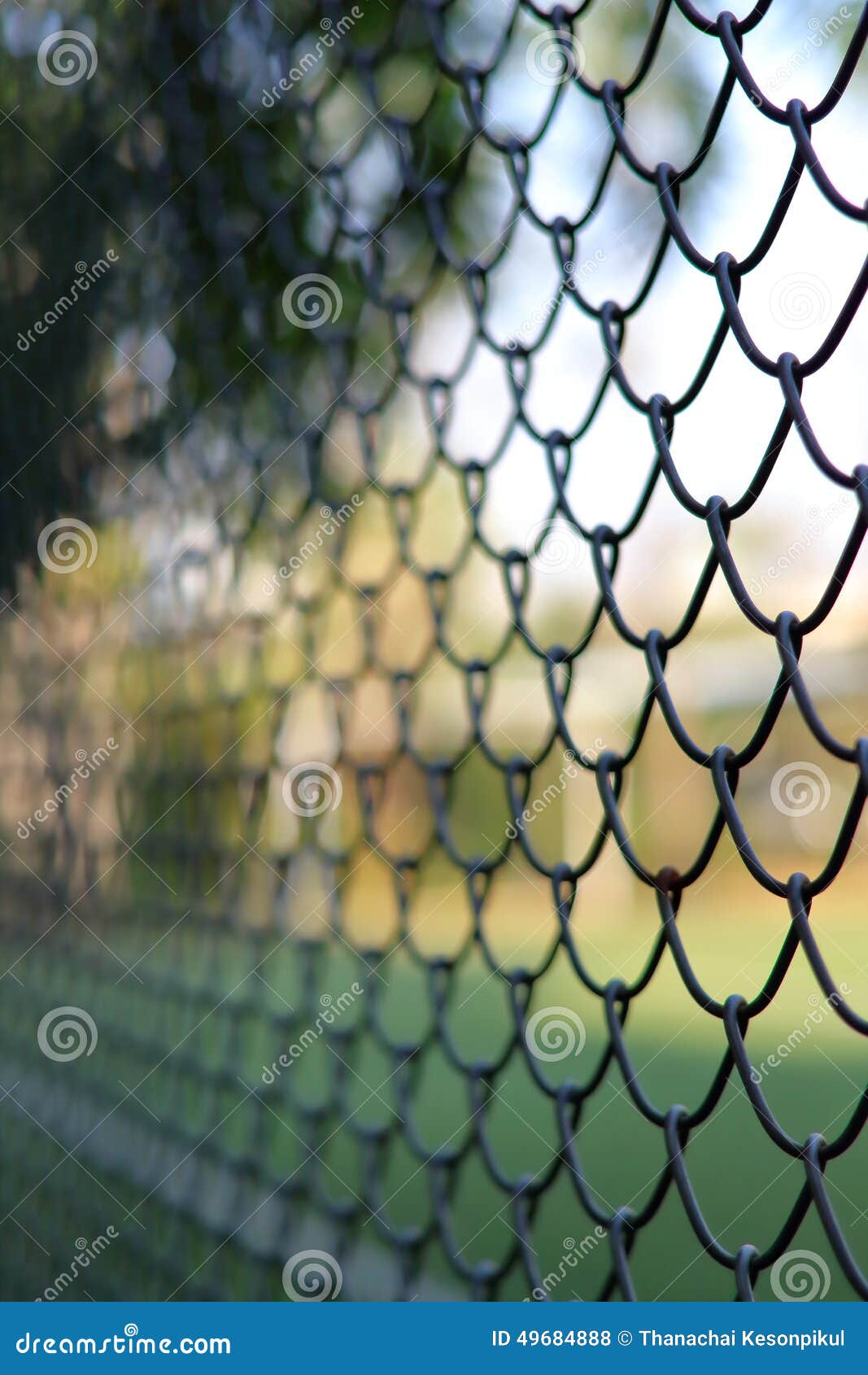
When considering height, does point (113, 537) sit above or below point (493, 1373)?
above

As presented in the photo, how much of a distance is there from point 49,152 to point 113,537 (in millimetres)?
403

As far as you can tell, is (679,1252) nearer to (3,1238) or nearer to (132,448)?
(3,1238)

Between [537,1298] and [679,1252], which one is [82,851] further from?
[679,1252]

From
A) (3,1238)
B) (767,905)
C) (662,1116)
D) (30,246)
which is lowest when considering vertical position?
(3,1238)

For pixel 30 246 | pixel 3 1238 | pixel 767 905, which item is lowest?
pixel 3 1238

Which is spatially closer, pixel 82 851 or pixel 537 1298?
pixel 537 1298

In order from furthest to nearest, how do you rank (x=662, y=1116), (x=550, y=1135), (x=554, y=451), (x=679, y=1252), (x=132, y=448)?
(x=550, y=1135) → (x=679, y=1252) → (x=132, y=448) → (x=554, y=451) → (x=662, y=1116)

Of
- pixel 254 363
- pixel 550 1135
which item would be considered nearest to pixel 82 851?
pixel 254 363

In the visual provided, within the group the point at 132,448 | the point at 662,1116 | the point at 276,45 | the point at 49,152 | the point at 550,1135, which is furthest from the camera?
the point at 550,1135

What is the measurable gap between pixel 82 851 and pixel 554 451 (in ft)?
2.66

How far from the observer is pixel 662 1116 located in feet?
1.85

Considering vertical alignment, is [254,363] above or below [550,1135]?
above

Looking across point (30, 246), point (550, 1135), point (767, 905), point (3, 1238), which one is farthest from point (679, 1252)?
point (767, 905)

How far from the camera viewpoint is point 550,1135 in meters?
4.05
